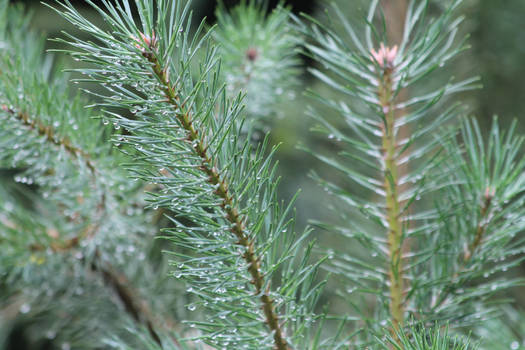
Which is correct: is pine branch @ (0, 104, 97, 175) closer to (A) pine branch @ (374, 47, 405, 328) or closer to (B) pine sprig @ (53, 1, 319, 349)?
(B) pine sprig @ (53, 1, 319, 349)

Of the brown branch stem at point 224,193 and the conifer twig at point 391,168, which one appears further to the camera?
the conifer twig at point 391,168

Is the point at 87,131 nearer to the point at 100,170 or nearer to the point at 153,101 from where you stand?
the point at 100,170

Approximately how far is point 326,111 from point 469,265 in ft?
1.98

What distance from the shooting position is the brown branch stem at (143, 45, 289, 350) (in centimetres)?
29

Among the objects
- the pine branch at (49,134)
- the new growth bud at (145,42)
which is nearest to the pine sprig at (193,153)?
the new growth bud at (145,42)

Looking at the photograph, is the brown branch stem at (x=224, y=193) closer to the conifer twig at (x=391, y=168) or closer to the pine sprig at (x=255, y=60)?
the conifer twig at (x=391, y=168)

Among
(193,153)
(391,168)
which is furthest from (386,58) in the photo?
(193,153)

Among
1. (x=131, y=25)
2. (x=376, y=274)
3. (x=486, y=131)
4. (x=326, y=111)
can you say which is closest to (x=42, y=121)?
(x=131, y=25)

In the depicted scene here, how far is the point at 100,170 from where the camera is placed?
1.49 feet

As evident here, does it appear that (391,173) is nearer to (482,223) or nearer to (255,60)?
(482,223)

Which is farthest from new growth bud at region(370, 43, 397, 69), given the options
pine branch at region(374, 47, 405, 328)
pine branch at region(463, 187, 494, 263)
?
pine branch at region(463, 187, 494, 263)

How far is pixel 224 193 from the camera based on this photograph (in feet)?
1.00

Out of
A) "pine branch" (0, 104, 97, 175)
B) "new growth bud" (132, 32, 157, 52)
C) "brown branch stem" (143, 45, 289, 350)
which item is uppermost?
"new growth bud" (132, 32, 157, 52)

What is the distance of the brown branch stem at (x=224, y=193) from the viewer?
29cm
